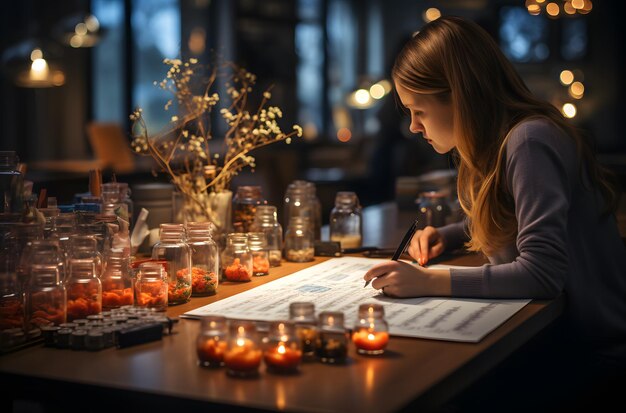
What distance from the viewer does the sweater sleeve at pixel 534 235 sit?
2.09 meters

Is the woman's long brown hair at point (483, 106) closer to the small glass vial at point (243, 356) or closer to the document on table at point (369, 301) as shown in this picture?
the document on table at point (369, 301)

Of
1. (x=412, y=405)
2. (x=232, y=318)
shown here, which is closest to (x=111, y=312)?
(x=232, y=318)

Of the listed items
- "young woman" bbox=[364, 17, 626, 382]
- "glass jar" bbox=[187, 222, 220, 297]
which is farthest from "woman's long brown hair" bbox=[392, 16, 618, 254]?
"glass jar" bbox=[187, 222, 220, 297]

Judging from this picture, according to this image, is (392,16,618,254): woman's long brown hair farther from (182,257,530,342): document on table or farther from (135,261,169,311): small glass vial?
(135,261,169,311): small glass vial

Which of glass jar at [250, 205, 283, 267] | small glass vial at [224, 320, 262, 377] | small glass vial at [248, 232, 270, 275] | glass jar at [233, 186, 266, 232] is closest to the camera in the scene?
small glass vial at [224, 320, 262, 377]

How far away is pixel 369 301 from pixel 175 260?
18.7 inches

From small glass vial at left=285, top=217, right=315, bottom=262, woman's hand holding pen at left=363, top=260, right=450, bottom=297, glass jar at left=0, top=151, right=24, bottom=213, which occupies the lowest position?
woman's hand holding pen at left=363, top=260, right=450, bottom=297

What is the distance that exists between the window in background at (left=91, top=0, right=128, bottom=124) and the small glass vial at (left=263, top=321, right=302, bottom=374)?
9.05 m

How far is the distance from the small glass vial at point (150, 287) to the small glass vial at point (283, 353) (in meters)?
0.52

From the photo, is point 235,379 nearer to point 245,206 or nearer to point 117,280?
point 117,280

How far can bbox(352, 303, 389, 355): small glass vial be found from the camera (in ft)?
5.24

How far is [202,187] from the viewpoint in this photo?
281cm

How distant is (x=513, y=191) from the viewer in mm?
2236

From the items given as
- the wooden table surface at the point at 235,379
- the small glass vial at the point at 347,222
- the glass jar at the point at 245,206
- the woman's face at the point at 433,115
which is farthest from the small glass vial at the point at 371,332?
the small glass vial at the point at 347,222
